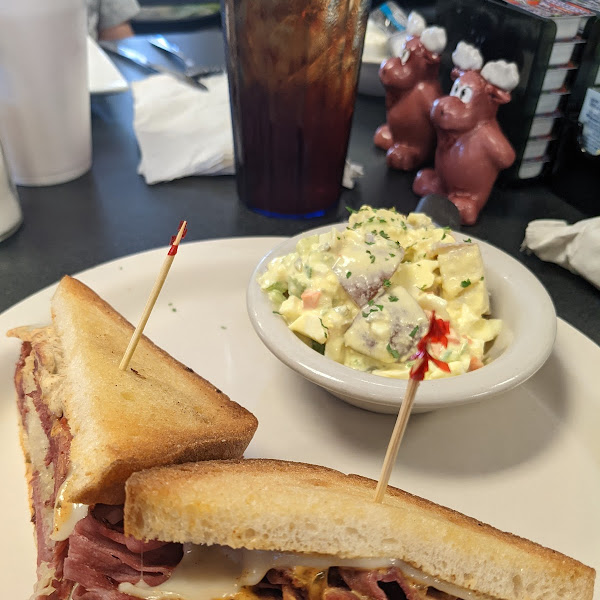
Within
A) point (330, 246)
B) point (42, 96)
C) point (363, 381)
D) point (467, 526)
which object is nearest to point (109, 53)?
point (42, 96)

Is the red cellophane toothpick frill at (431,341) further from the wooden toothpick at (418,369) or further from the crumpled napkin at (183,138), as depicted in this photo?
the crumpled napkin at (183,138)

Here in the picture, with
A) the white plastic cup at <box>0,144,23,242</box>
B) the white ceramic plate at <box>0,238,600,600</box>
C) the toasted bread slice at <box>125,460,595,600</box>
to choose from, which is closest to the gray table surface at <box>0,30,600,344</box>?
the white plastic cup at <box>0,144,23,242</box>

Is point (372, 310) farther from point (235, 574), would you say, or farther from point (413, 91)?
point (413, 91)

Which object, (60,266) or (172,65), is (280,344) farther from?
(172,65)

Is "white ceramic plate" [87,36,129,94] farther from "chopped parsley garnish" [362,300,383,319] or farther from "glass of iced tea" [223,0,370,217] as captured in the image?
"chopped parsley garnish" [362,300,383,319]

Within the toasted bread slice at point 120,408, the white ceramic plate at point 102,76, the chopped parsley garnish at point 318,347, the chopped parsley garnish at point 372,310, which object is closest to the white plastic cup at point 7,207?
the toasted bread slice at point 120,408
